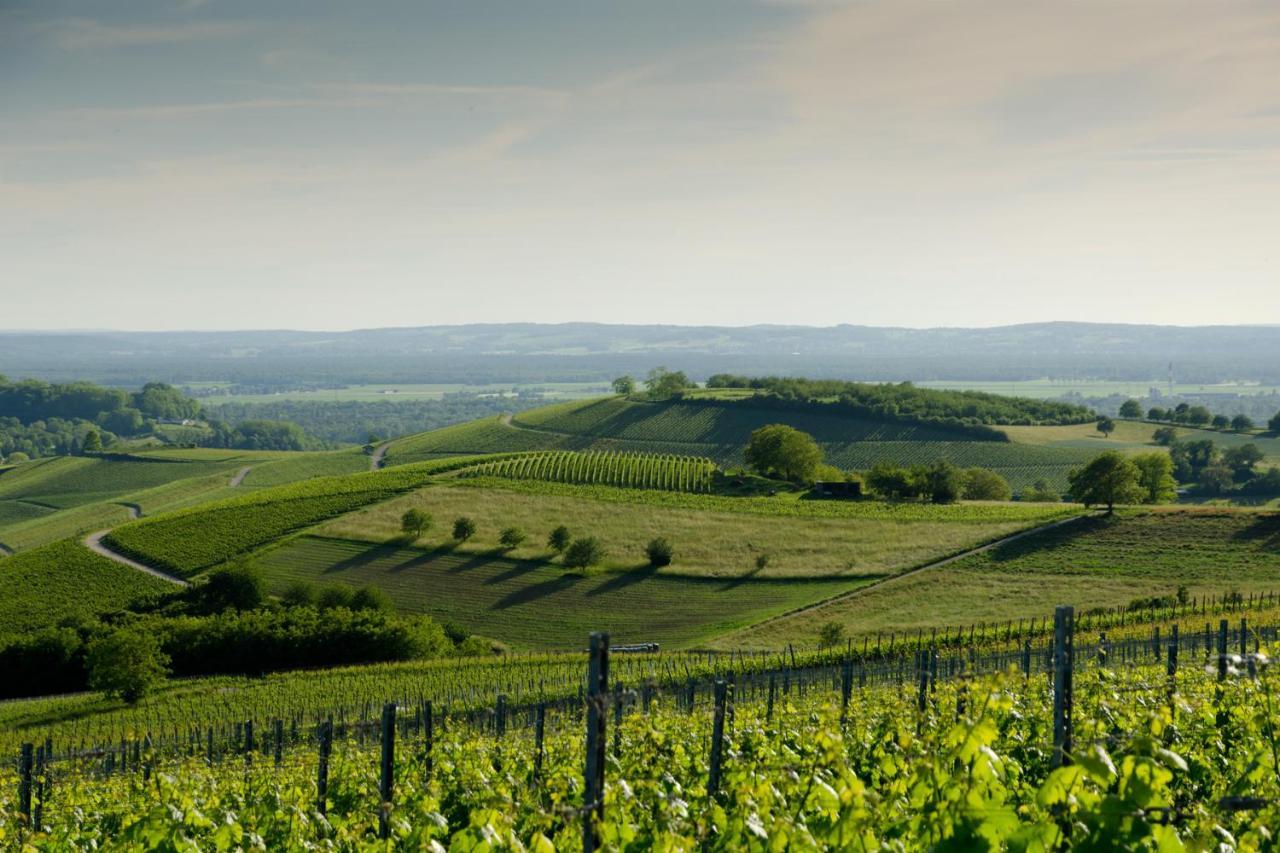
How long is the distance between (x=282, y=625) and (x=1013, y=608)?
34420 mm

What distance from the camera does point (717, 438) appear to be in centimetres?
12612

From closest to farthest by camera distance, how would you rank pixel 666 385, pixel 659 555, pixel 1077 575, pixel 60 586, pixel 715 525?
pixel 1077 575 < pixel 60 586 < pixel 659 555 < pixel 715 525 < pixel 666 385

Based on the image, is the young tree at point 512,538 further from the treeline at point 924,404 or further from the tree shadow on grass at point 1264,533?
the treeline at point 924,404

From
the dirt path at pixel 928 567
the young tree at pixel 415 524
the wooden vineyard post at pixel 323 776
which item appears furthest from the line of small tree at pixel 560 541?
the wooden vineyard post at pixel 323 776

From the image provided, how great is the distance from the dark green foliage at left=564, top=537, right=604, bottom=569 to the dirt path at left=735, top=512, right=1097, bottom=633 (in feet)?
45.6

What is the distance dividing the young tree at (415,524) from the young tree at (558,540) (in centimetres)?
899

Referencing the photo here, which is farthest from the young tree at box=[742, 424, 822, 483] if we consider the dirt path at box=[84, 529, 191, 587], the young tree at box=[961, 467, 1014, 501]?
the dirt path at box=[84, 529, 191, 587]

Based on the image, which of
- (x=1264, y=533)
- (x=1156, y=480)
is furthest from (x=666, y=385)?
(x=1264, y=533)

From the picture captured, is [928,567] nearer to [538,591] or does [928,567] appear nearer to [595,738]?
[538,591]

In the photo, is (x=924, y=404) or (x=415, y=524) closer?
(x=415, y=524)

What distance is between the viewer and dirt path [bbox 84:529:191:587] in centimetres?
6794

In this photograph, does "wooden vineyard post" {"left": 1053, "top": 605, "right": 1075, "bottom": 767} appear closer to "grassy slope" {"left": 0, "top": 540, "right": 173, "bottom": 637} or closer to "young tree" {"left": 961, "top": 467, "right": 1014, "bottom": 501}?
"grassy slope" {"left": 0, "top": 540, "right": 173, "bottom": 637}

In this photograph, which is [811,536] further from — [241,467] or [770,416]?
[241,467]

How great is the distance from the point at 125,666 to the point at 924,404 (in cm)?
10675
